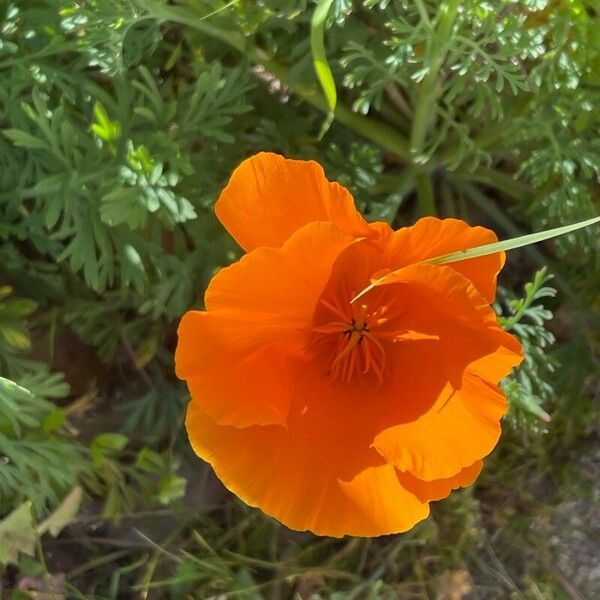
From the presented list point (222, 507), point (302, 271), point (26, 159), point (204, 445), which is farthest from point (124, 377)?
point (302, 271)

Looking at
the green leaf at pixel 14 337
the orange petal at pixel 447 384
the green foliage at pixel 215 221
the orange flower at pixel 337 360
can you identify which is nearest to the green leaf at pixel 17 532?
the green foliage at pixel 215 221

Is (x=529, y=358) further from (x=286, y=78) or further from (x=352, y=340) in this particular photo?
(x=286, y=78)

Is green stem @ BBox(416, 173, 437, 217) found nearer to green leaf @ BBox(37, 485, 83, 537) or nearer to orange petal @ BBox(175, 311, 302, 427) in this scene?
orange petal @ BBox(175, 311, 302, 427)

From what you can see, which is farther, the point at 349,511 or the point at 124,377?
the point at 124,377

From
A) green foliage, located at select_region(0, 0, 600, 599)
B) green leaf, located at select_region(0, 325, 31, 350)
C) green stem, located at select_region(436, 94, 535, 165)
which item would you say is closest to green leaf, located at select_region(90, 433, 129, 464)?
green foliage, located at select_region(0, 0, 600, 599)

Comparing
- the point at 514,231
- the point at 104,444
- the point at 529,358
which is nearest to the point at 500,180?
the point at 514,231

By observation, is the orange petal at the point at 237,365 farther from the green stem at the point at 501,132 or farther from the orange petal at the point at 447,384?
the green stem at the point at 501,132

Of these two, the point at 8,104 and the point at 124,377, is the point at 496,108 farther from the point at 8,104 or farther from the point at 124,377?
the point at 124,377
